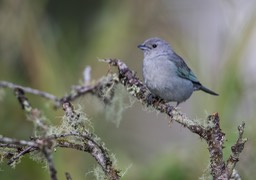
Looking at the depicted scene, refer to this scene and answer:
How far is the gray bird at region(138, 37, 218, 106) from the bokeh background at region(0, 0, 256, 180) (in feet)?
1.96

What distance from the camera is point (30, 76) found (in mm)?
6453

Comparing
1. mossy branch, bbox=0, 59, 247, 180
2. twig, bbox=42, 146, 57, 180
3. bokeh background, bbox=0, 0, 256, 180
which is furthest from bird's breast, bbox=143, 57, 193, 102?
→ twig, bbox=42, 146, 57, 180

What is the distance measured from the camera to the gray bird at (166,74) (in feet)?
13.2

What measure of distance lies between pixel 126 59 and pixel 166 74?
403cm

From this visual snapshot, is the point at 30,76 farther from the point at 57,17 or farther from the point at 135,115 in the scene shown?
the point at 135,115

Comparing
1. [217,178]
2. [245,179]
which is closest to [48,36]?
[245,179]

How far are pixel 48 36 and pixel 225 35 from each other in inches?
82.5

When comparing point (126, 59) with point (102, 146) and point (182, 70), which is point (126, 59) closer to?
point (182, 70)

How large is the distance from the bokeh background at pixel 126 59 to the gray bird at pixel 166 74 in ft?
1.96

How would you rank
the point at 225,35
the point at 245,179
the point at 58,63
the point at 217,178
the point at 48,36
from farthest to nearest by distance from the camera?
the point at 48,36 → the point at 58,63 → the point at 225,35 → the point at 245,179 → the point at 217,178

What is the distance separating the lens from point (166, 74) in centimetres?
421

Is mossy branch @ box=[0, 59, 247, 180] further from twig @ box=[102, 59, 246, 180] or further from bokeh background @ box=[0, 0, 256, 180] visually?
bokeh background @ box=[0, 0, 256, 180]

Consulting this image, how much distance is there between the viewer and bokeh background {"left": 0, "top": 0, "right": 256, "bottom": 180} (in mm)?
5551

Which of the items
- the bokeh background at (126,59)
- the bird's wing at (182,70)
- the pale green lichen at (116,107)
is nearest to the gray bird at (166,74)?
the bird's wing at (182,70)
